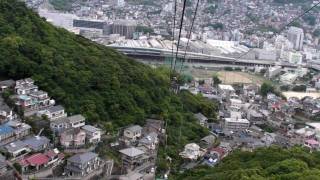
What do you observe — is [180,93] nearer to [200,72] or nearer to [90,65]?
[90,65]

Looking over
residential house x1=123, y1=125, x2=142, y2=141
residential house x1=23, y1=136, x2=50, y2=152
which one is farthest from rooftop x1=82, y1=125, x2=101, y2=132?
residential house x1=23, y1=136, x2=50, y2=152

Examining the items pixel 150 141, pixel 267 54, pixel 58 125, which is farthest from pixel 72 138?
pixel 267 54

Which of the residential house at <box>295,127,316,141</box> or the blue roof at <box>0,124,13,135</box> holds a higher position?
the blue roof at <box>0,124,13,135</box>

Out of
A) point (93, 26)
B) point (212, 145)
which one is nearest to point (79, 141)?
point (212, 145)

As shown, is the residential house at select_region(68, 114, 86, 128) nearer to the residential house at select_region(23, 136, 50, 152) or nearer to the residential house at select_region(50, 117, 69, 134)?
the residential house at select_region(50, 117, 69, 134)

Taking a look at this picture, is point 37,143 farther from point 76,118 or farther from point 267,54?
point 267,54

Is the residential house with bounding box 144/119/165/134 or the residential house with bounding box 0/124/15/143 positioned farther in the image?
the residential house with bounding box 144/119/165/134

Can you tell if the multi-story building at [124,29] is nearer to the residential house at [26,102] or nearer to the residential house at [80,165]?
the residential house at [26,102]
